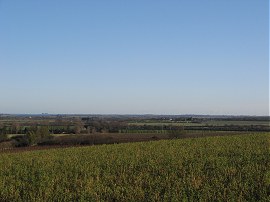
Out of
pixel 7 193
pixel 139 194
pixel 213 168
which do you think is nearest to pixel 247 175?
pixel 213 168

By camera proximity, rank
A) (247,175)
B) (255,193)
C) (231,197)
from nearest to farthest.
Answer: (231,197), (255,193), (247,175)

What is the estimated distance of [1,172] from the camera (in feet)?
64.7

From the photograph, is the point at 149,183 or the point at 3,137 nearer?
the point at 149,183

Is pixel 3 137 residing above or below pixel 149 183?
below

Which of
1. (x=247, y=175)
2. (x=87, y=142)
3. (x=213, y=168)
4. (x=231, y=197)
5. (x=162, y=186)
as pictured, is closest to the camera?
(x=231, y=197)

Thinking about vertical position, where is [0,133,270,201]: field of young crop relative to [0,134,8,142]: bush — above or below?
above

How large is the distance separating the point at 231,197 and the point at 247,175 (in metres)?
3.84

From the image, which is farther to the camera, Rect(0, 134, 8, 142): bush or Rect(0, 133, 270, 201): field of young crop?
Rect(0, 134, 8, 142): bush

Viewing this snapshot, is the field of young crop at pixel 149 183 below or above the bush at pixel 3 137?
above

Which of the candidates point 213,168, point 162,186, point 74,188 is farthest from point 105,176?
point 213,168

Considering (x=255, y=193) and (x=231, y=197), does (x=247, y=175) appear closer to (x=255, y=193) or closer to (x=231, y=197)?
(x=255, y=193)

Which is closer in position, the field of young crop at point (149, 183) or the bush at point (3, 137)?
the field of young crop at point (149, 183)

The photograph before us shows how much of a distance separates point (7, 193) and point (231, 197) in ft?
25.3

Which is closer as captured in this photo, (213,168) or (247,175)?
(247,175)
